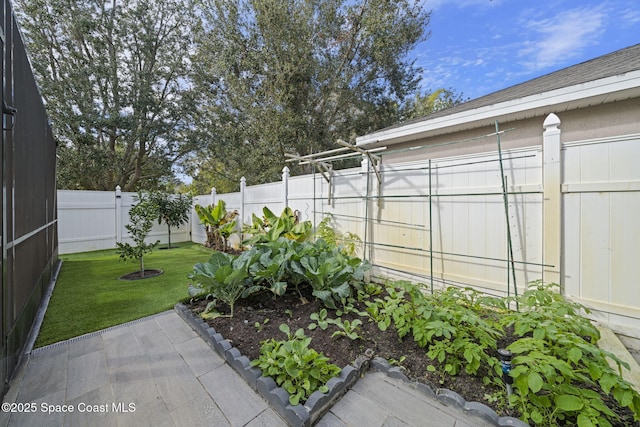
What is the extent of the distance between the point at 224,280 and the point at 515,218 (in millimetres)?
3349

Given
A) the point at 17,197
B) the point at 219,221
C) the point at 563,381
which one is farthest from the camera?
the point at 219,221

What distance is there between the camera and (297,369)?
1.77m

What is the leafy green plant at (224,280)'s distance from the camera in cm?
271

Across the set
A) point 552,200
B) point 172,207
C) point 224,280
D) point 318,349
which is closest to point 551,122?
point 552,200

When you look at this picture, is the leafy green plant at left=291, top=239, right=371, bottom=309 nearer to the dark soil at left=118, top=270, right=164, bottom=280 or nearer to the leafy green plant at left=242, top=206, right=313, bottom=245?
the leafy green plant at left=242, top=206, right=313, bottom=245

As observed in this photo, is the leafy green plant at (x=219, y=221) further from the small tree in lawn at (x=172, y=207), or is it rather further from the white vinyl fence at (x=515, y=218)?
the white vinyl fence at (x=515, y=218)

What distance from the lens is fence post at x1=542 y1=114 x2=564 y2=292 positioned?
8.70ft

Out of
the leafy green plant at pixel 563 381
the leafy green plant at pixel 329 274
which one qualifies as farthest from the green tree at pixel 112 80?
the leafy green plant at pixel 563 381

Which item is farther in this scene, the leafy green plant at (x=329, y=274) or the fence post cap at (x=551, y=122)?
the leafy green plant at (x=329, y=274)

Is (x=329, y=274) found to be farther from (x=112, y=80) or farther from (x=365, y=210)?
(x=112, y=80)

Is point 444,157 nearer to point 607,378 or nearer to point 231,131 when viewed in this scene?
point 607,378

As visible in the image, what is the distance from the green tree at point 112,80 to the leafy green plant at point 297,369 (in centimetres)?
1033

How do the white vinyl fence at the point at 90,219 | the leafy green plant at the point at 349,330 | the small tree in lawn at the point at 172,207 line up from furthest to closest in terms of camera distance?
1. the small tree in lawn at the point at 172,207
2. the white vinyl fence at the point at 90,219
3. the leafy green plant at the point at 349,330

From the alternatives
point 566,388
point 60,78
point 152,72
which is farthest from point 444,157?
point 60,78
